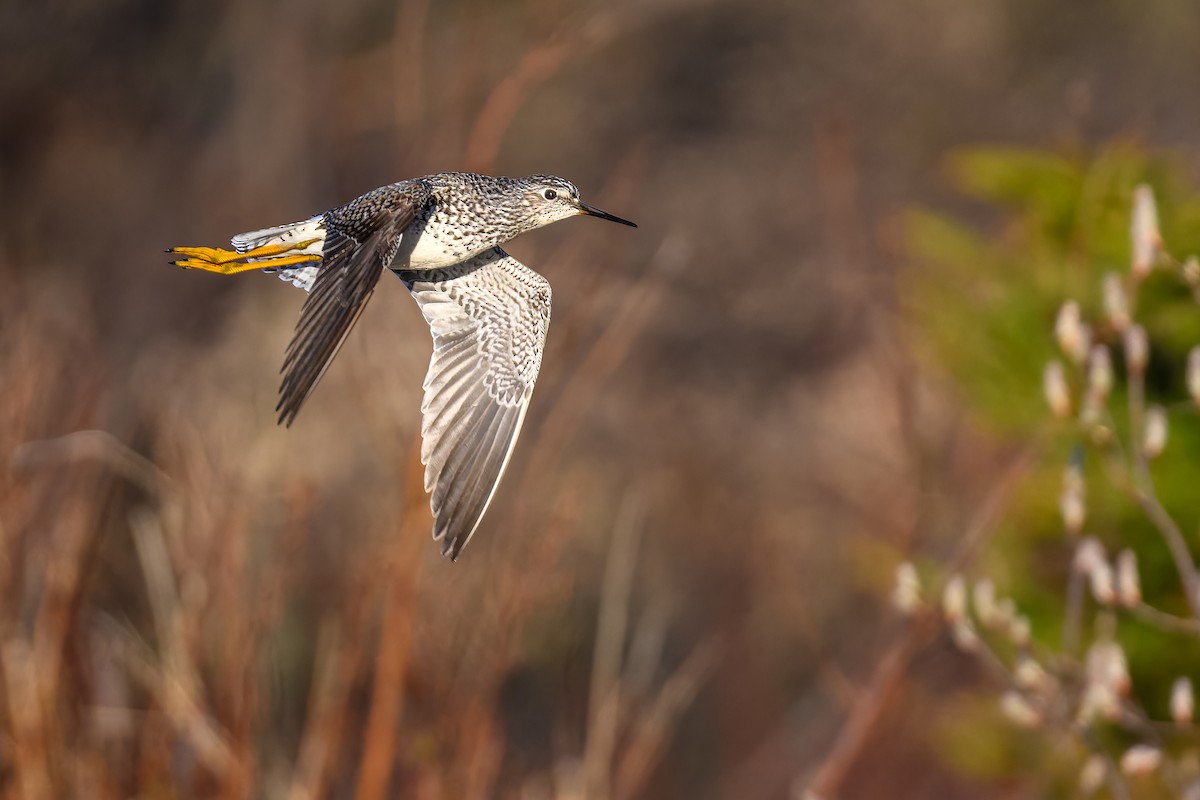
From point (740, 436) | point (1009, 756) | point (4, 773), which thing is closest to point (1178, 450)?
point (1009, 756)

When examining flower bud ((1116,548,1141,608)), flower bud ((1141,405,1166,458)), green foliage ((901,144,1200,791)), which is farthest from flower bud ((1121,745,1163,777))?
green foliage ((901,144,1200,791))

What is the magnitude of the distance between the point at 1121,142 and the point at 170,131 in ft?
24.5

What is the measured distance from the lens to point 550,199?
1.64m

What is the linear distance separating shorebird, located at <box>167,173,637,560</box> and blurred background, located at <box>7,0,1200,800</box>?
0.48m

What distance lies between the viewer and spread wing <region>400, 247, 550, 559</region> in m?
1.42

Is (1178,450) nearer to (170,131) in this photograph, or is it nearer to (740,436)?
(740,436)

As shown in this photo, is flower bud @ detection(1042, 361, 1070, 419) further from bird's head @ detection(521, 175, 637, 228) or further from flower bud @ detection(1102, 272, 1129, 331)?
bird's head @ detection(521, 175, 637, 228)

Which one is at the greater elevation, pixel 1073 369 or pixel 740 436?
pixel 1073 369

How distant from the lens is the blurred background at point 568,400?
259 centimetres

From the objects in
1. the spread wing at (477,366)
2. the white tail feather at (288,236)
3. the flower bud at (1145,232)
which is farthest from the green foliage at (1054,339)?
the white tail feather at (288,236)

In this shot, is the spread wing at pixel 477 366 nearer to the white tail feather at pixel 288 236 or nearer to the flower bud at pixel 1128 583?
the white tail feather at pixel 288 236

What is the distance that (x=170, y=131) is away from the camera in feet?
31.8

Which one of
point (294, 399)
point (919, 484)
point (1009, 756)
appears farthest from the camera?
point (1009, 756)

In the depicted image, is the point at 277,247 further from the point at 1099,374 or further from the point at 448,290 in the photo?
the point at 1099,374
